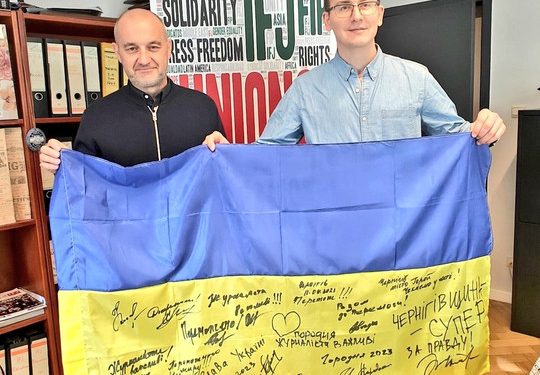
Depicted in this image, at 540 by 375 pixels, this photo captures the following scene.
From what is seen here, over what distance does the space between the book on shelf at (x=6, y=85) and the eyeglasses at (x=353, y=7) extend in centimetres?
133

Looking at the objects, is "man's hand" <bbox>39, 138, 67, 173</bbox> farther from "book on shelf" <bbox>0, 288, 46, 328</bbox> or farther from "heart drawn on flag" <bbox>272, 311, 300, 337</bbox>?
"book on shelf" <bbox>0, 288, 46, 328</bbox>

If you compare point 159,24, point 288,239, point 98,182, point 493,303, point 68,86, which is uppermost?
point 159,24

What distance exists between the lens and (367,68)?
1.50 m

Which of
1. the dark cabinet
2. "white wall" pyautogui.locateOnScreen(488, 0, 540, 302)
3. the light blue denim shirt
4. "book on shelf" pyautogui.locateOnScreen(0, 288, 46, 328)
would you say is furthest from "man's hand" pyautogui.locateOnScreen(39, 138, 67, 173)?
"white wall" pyautogui.locateOnScreen(488, 0, 540, 302)

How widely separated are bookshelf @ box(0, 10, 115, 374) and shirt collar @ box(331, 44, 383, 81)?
4.22ft

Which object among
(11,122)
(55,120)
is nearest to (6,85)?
(11,122)

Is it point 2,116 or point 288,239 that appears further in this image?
point 2,116

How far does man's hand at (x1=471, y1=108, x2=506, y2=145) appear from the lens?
1.36 m

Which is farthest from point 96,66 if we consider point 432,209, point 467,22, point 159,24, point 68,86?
point 467,22

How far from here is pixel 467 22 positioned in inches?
106

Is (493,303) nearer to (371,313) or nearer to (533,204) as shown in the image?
(533,204)

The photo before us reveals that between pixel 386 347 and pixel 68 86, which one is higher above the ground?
pixel 68 86

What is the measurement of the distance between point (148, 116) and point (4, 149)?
75cm

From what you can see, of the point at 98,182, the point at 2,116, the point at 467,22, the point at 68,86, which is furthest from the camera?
the point at 467,22
